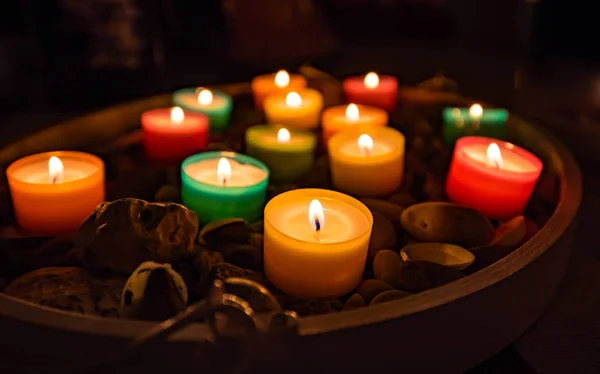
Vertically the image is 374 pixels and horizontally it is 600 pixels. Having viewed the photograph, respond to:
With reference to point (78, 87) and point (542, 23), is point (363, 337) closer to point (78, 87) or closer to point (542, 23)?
point (78, 87)

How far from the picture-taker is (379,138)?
1.06 metres

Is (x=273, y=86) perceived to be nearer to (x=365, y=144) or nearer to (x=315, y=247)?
(x=365, y=144)

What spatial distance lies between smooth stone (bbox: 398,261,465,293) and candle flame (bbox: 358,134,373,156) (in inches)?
11.3

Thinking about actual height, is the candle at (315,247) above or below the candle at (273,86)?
below

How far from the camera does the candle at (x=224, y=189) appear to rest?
0.86 meters

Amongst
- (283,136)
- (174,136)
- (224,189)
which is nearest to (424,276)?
(224,189)

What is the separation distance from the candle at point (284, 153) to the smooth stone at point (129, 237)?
0.28m

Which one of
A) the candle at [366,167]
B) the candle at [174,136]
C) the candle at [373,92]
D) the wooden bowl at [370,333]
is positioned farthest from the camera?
the candle at [373,92]

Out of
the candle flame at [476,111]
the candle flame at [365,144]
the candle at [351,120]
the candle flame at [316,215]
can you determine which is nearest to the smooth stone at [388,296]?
the candle flame at [316,215]

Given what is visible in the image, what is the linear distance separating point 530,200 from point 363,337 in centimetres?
49

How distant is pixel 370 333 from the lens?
586mm

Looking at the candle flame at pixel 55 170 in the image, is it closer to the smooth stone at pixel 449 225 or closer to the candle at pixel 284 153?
the candle at pixel 284 153

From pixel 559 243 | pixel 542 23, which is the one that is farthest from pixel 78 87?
pixel 542 23

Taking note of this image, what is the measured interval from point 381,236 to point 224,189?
0.71ft
